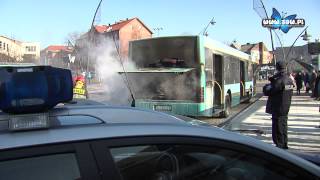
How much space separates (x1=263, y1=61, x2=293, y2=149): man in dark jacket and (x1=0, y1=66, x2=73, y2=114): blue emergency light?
6.97 metres

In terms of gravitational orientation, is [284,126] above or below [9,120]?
below

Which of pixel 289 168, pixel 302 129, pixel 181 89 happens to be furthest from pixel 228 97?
pixel 289 168

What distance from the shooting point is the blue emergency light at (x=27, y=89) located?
2.24 metres

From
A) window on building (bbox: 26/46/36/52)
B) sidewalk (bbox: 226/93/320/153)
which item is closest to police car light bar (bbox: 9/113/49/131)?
sidewalk (bbox: 226/93/320/153)

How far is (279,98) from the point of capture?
29.7 feet

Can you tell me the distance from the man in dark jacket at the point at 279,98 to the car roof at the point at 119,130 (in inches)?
251

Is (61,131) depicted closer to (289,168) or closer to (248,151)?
(248,151)

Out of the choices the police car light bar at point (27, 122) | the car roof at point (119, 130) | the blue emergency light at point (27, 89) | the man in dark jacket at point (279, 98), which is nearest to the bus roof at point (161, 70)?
the man in dark jacket at point (279, 98)

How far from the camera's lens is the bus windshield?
14.5 m

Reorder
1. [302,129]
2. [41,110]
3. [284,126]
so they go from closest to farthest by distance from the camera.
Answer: [41,110] < [284,126] < [302,129]

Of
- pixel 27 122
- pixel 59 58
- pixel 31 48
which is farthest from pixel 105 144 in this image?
pixel 31 48

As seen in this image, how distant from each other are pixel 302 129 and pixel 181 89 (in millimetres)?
3408

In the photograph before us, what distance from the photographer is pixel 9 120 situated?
2.21 m


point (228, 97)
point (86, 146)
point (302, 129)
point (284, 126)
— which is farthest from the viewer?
point (228, 97)
